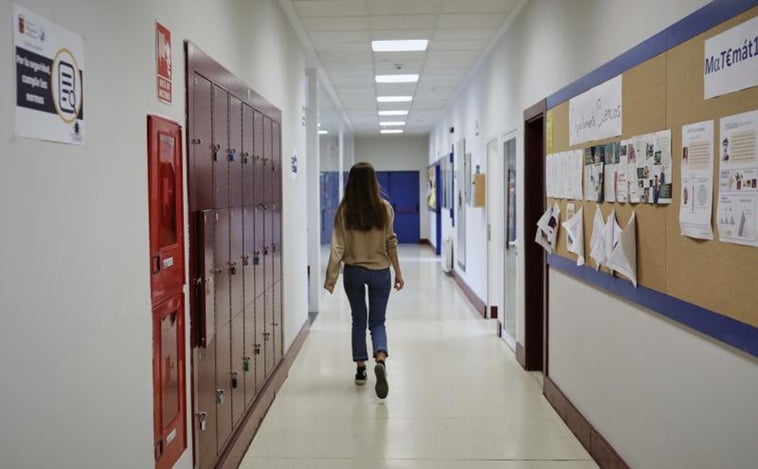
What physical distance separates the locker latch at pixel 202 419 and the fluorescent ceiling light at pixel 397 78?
675 cm

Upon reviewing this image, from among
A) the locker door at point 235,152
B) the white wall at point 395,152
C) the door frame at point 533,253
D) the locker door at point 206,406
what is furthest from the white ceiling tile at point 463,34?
the white wall at point 395,152

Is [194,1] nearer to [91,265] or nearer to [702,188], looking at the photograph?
[91,265]

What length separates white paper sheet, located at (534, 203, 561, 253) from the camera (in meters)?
4.16

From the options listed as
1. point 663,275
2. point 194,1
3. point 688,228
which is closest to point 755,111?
point 688,228

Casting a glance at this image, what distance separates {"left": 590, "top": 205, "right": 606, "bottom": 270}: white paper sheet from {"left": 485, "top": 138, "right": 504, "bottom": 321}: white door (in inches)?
114

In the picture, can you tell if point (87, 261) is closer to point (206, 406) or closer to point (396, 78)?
point (206, 406)

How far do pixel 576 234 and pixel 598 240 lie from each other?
38 cm

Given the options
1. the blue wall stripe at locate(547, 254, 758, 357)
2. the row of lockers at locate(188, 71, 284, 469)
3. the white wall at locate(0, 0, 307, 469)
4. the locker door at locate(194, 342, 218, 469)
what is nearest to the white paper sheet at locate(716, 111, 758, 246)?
the blue wall stripe at locate(547, 254, 758, 357)

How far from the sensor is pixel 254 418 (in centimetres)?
384

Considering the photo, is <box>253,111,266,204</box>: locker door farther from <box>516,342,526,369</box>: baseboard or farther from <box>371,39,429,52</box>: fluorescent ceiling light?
<box>371,39,429,52</box>: fluorescent ceiling light

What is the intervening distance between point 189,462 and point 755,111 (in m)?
2.48

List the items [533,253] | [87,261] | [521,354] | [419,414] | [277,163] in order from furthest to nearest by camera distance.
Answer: [521,354]
[533,253]
[277,163]
[419,414]
[87,261]

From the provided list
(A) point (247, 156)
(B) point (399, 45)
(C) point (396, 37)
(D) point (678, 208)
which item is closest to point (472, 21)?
(C) point (396, 37)

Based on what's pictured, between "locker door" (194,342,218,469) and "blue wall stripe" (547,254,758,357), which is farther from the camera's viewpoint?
"locker door" (194,342,218,469)
